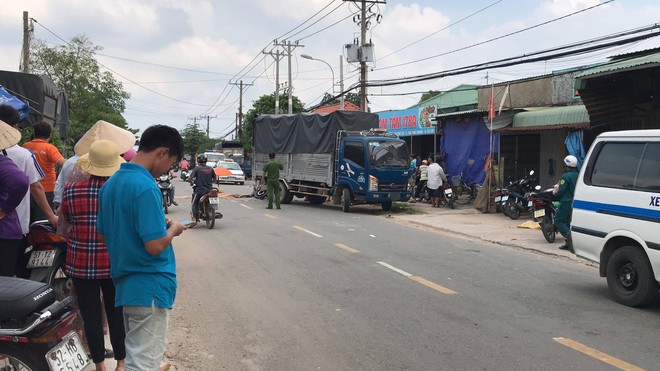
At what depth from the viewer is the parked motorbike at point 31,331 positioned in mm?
3117

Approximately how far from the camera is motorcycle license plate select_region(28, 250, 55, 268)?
15.3ft

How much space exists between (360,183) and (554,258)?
7.85 meters

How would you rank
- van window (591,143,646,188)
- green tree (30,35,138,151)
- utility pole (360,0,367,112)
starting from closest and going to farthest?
van window (591,143,646,188) → utility pole (360,0,367,112) → green tree (30,35,138,151)

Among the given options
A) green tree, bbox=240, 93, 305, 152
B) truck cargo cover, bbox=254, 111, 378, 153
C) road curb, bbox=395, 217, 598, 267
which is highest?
green tree, bbox=240, 93, 305, 152

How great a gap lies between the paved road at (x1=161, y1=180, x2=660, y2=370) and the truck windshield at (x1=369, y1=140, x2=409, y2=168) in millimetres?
6638

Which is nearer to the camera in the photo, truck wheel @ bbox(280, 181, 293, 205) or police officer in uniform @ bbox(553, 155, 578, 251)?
police officer in uniform @ bbox(553, 155, 578, 251)

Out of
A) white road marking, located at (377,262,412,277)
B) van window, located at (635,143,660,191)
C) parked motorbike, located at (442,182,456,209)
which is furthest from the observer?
parked motorbike, located at (442,182,456,209)

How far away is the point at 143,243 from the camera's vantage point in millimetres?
2955

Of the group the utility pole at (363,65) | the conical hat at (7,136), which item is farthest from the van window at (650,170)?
the utility pole at (363,65)

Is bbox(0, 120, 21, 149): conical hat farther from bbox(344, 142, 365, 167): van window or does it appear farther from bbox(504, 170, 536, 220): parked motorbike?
bbox(504, 170, 536, 220): parked motorbike

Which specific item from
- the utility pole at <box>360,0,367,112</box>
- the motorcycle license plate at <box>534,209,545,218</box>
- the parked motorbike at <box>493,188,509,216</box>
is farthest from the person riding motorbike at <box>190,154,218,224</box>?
the utility pole at <box>360,0,367,112</box>

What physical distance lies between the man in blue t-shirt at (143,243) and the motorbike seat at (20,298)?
1.87ft

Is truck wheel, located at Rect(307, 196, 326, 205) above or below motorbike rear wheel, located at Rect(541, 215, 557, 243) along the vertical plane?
below

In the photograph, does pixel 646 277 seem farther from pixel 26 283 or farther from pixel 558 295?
pixel 26 283
